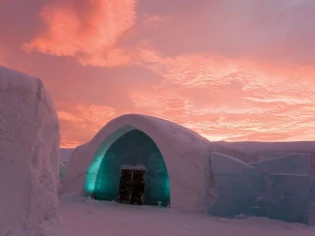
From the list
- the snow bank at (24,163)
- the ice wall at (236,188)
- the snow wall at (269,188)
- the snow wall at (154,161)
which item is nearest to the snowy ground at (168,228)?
the snow wall at (269,188)

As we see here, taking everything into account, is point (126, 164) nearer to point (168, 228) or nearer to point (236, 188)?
point (236, 188)

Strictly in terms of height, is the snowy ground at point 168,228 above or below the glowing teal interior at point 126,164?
below

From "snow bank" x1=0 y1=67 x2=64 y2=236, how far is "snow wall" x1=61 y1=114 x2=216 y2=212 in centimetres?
673

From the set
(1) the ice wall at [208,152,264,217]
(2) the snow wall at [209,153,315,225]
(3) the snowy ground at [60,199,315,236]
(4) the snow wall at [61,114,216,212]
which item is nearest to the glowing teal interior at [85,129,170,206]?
(4) the snow wall at [61,114,216,212]

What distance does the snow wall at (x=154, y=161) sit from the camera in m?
10.3

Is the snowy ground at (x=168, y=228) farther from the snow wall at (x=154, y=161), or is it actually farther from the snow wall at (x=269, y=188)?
the snow wall at (x=154, y=161)

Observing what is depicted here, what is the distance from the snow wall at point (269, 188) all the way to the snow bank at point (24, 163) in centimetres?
645

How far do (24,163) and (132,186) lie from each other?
9.07 meters

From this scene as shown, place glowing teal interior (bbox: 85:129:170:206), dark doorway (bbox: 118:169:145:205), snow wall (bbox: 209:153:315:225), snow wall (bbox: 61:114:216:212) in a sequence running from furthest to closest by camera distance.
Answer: dark doorway (bbox: 118:169:145:205)
glowing teal interior (bbox: 85:129:170:206)
snow wall (bbox: 61:114:216:212)
snow wall (bbox: 209:153:315:225)

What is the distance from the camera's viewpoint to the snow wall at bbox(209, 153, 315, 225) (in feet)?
28.2

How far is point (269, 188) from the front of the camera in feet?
29.7

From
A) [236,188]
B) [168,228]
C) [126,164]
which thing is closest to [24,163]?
[168,228]

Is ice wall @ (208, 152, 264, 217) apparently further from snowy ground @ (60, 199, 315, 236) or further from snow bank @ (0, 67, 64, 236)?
snow bank @ (0, 67, 64, 236)

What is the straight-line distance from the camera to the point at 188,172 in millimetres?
10523
